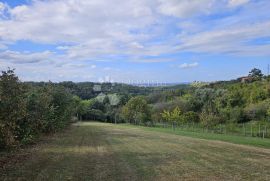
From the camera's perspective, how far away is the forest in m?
18.5

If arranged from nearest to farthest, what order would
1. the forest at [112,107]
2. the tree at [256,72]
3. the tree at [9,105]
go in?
the tree at [9,105], the forest at [112,107], the tree at [256,72]

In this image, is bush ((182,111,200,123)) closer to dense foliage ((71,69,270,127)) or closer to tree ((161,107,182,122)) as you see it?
dense foliage ((71,69,270,127))

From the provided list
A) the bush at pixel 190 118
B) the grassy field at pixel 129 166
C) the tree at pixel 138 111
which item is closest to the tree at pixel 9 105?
the grassy field at pixel 129 166

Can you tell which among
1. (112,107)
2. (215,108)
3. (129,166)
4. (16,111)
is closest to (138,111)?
(215,108)

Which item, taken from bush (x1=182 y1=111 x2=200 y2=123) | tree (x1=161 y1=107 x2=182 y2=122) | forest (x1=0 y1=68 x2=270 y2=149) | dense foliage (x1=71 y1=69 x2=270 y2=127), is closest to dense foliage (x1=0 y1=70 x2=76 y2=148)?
forest (x1=0 y1=68 x2=270 y2=149)

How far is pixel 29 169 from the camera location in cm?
1494

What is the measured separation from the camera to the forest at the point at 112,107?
728 inches

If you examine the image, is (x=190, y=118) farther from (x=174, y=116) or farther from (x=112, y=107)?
(x=112, y=107)

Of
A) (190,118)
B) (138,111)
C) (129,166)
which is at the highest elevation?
(129,166)

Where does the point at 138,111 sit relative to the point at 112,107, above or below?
above

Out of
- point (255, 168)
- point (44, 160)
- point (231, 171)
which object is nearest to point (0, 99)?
point (44, 160)

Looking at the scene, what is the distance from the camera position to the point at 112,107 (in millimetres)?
150000

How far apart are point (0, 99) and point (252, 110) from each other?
70058 millimetres

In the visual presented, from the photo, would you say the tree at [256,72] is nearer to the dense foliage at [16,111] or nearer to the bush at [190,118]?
the bush at [190,118]
